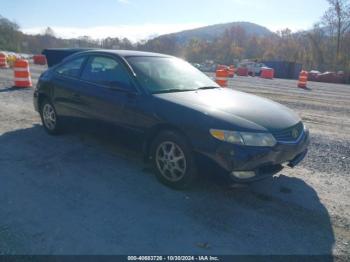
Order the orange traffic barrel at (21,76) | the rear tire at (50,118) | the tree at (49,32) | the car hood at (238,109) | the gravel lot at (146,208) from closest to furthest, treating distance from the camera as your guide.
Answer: the gravel lot at (146,208) < the car hood at (238,109) < the rear tire at (50,118) < the orange traffic barrel at (21,76) < the tree at (49,32)

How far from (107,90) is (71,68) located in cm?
125

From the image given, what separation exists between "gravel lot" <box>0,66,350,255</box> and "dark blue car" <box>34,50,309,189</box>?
0.29 meters

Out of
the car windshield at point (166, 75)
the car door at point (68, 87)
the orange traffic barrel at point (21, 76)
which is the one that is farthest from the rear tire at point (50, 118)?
the orange traffic barrel at point (21, 76)

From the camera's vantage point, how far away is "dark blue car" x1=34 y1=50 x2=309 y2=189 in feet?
10.7

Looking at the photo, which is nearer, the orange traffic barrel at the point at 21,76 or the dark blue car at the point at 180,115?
the dark blue car at the point at 180,115

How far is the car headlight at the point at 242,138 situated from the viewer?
3.22m

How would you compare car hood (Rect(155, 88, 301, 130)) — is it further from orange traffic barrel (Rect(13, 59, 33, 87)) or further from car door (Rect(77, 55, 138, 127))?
orange traffic barrel (Rect(13, 59, 33, 87))

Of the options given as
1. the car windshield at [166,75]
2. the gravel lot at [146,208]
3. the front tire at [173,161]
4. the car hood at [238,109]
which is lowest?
the gravel lot at [146,208]

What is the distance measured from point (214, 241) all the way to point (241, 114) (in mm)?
1438

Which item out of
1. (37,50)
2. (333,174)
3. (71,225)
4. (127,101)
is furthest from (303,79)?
(37,50)

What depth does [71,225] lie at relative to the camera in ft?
9.64

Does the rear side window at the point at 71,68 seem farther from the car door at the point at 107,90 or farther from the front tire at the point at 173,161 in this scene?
the front tire at the point at 173,161

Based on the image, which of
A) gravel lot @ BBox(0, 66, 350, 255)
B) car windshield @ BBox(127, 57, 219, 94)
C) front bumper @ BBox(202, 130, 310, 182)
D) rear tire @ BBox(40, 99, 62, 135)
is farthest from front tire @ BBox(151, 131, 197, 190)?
rear tire @ BBox(40, 99, 62, 135)

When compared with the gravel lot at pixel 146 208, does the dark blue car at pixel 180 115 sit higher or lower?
higher
